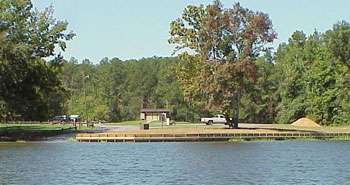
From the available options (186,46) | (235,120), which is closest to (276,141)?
(235,120)

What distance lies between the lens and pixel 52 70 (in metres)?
75.1

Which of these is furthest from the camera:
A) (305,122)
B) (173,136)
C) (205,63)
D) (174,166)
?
(305,122)

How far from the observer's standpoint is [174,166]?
1581 inches

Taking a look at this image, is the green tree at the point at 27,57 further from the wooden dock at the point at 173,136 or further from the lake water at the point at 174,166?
the lake water at the point at 174,166

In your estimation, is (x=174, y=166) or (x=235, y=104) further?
(x=235, y=104)

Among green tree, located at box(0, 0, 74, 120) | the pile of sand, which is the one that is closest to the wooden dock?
green tree, located at box(0, 0, 74, 120)

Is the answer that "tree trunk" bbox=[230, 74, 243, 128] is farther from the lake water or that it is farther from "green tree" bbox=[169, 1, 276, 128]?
the lake water

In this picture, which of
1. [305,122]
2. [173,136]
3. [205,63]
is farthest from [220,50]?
[305,122]

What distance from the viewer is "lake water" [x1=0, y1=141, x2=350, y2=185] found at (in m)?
32.7

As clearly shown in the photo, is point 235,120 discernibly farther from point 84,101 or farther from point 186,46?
point 84,101

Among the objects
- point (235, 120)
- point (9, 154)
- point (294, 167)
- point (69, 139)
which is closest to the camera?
point (294, 167)

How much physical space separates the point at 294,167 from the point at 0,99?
1538 inches

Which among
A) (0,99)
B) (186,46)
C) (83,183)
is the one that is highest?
(186,46)

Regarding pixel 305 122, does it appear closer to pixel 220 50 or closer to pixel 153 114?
pixel 220 50
